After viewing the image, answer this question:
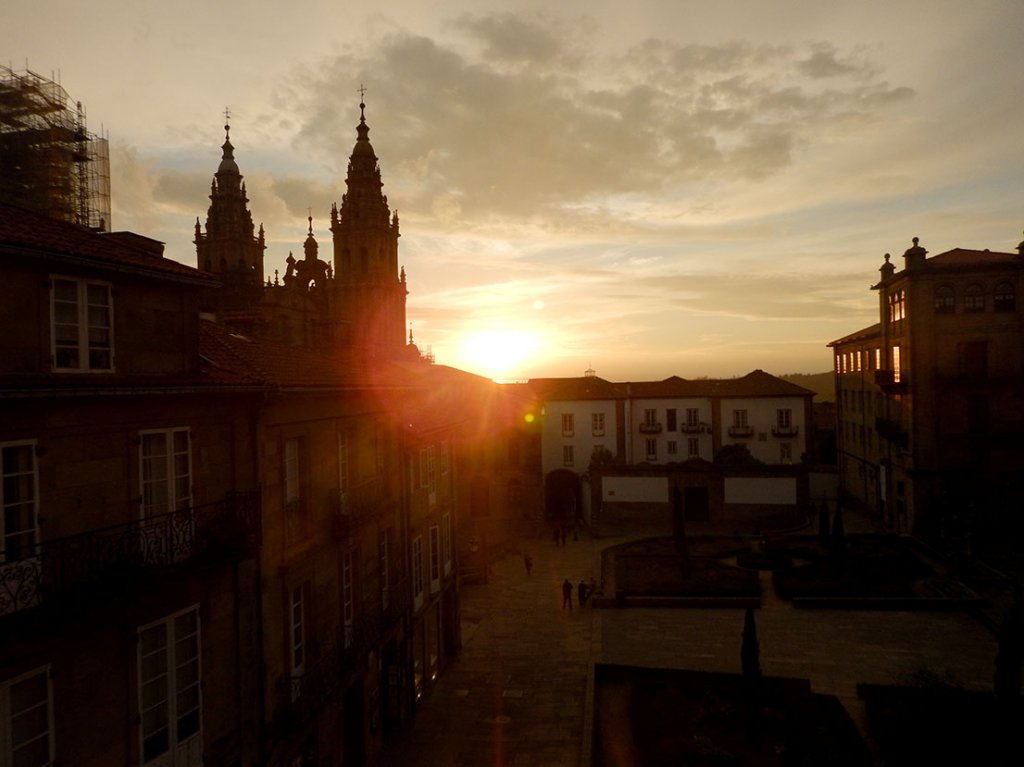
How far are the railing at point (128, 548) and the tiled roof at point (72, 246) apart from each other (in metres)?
3.70

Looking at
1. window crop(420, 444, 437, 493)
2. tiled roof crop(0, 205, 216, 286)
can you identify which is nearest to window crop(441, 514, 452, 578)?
window crop(420, 444, 437, 493)

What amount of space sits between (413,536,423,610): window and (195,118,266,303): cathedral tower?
58892 millimetres

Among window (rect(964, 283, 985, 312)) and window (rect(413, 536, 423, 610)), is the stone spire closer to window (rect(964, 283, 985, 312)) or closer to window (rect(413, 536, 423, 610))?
window (rect(413, 536, 423, 610))

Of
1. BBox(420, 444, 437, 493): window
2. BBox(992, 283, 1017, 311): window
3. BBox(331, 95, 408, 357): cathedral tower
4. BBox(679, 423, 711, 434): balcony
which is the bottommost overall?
BBox(679, 423, 711, 434): balcony

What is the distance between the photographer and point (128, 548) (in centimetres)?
940

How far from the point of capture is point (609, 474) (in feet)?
174

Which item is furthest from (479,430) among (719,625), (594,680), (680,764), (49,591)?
(49,591)

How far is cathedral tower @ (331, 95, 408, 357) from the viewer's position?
235 feet

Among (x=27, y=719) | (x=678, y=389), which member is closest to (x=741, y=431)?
(x=678, y=389)

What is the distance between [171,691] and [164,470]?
3481mm

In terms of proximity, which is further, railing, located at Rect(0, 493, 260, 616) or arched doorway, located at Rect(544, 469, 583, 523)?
arched doorway, located at Rect(544, 469, 583, 523)

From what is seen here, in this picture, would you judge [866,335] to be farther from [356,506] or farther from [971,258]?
[356,506]

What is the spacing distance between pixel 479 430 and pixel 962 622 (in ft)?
127

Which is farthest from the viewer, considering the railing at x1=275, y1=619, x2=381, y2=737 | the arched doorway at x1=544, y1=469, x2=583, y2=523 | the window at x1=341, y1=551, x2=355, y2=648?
the arched doorway at x1=544, y1=469, x2=583, y2=523
